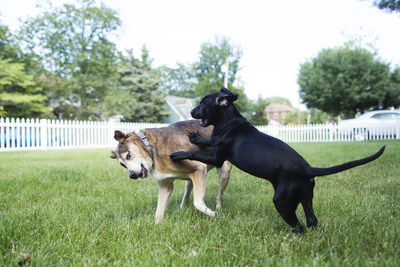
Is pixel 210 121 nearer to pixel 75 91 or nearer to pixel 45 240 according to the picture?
pixel 45 240

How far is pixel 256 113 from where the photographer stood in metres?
34.3

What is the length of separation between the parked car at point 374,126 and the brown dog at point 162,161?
17220 millimetres

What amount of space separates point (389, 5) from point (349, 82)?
27811mm

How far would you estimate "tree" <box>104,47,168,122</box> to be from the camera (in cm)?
3372

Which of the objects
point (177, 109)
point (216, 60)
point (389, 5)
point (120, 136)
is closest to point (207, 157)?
point (120, 136)

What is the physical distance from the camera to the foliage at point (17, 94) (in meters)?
24.5

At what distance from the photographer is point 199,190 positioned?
2.99m

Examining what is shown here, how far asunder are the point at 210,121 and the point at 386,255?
6.04ft

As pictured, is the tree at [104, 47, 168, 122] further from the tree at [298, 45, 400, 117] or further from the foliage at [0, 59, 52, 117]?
the tree at [298, 45, 400, 117]

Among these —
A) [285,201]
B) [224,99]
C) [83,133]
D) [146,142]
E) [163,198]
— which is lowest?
[163,198]

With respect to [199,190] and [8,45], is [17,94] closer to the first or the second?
[8,45]

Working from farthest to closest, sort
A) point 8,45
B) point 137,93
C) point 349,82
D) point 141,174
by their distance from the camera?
1. point 137,93
2. point 349,82
3. point 8,45
4. point 141,174

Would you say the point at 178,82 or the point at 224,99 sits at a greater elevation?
the point at 178,82

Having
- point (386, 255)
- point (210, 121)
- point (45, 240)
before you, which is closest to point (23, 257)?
point (45, 240)
